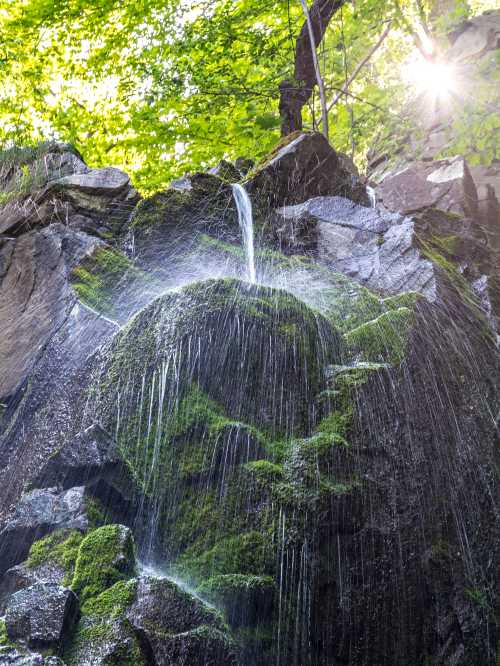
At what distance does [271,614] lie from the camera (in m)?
3.57

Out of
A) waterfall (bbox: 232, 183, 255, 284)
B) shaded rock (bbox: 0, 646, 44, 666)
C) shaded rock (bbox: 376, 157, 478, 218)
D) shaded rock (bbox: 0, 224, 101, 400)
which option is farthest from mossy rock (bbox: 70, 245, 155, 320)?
shaded rock (bbox: 376, 157, 478, 218)

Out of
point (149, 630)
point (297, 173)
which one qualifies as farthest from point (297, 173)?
point (149, 630)

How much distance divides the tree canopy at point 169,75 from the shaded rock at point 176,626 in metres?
7.53

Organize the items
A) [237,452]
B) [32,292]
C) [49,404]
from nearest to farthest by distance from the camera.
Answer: [237,452] → [49,404] → [32,292]

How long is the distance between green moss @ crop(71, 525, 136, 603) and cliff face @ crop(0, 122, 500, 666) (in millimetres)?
13

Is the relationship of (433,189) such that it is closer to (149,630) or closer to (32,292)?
(32,292)

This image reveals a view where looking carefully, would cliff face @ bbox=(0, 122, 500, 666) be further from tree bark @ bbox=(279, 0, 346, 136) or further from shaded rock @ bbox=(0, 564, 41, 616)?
tree bark @ bbox=(279, 0, 346, 136)

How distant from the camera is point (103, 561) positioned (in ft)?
11.3

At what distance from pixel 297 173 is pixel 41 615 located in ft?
22.1

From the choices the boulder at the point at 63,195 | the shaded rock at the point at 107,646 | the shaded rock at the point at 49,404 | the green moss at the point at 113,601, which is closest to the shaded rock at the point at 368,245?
the boulder at the point at 63,195

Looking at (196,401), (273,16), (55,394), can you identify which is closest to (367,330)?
(196,401)

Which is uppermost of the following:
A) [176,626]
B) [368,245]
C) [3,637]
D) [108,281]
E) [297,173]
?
[297,173]

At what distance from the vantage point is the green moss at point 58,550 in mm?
3586

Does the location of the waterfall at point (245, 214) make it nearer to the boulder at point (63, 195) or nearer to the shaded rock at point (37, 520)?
the boulder at point (63, 195)
